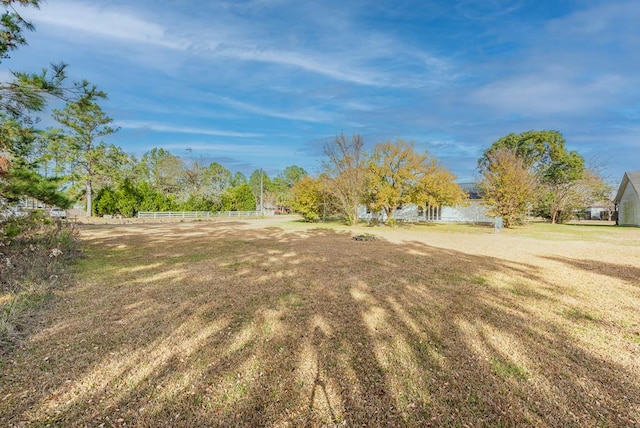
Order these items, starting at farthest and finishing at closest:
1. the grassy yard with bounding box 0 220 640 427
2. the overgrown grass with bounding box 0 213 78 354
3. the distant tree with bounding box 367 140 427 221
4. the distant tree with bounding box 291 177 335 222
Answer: the distant tree with bounding box 291 177 335 222 → the distant tree with bounding box 367 140 427 221 → the overgrown grass with bounding box 0 213 78 354 → the grassy yard with bounding box 0 220 640 427

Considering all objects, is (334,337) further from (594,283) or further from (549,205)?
(549,205)

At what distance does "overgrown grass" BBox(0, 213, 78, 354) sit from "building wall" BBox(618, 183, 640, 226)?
31902 millimetres

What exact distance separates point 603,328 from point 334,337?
3.22 meters

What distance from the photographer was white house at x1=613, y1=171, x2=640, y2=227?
22.1 meters

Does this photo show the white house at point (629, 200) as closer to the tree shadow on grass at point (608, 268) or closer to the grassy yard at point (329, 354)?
the tree shadow on grass at point (608, 268)

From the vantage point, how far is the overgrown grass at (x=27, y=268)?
3.37 meters

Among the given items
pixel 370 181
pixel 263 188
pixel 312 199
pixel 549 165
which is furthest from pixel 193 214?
pixel 549 165

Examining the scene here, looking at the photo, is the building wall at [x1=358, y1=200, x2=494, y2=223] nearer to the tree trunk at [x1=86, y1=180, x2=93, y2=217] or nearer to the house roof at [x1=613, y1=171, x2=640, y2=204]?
the house roof at [x1=613, y1=171, x2=640, y2=204]

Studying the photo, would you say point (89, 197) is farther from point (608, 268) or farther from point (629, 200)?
point (629, 200)

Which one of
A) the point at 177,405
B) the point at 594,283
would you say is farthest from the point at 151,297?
the point at 594,283

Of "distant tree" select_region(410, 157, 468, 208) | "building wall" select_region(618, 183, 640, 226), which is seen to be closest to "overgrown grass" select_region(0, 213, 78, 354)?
"distant tree" select_region(410, 157, 468, 208)

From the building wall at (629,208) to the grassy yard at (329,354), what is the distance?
955 inches

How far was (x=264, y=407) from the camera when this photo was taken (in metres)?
2.12

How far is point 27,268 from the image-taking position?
5.51 metres
